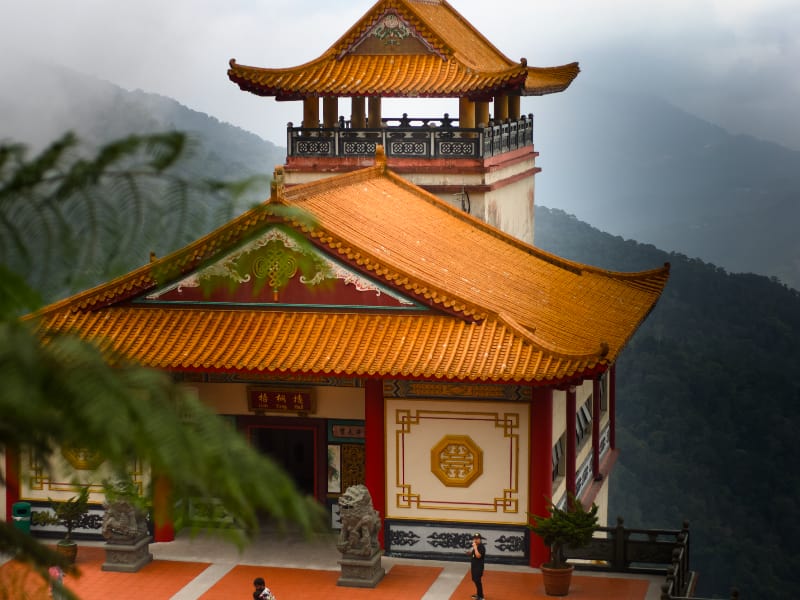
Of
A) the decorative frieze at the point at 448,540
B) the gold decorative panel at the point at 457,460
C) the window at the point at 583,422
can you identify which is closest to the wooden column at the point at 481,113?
the window at the point at 583,422

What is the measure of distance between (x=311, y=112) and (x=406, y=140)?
2980mm

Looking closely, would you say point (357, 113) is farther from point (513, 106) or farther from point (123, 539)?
point (123, 539)

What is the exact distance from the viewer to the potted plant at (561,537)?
1747 centimetres

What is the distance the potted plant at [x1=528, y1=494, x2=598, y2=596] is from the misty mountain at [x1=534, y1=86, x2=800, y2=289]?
96.8m

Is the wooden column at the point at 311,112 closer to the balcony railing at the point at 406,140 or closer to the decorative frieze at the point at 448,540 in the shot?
the balcony railing at the point at 406,140

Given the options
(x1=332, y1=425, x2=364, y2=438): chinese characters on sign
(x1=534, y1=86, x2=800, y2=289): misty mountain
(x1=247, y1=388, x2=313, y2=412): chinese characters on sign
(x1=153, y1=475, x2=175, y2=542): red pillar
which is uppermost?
(x1=534, y1=86, x2=800, y2=289): misty mountain

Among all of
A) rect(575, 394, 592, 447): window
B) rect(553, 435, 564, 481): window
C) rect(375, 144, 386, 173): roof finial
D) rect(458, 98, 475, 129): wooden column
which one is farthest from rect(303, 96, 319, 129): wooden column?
rect(553, 435, 564, 481): window

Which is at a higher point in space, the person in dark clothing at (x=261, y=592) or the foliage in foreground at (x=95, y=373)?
the foliage in foreground at (x=95, y=373)

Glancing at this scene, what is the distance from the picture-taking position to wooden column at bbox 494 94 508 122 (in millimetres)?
33156

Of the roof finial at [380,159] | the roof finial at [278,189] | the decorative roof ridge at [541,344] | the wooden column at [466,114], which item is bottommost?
the decorative roof ridge at [541,344]

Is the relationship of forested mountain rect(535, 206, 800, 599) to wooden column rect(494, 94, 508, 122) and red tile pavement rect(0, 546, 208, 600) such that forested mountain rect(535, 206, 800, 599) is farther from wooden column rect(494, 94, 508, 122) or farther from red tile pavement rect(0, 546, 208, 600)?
red tile pavement rect(0, 546, 208, 600)

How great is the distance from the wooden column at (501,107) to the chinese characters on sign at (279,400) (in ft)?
48.9

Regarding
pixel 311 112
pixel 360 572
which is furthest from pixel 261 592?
pixel 311 112

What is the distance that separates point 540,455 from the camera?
59.9 ft
